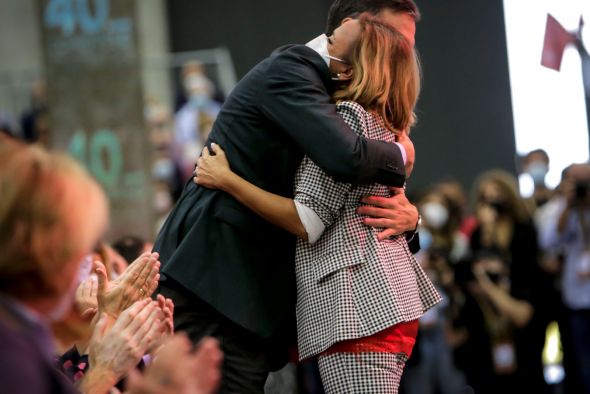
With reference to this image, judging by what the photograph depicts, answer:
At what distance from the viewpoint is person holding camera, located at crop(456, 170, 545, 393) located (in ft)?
23.7

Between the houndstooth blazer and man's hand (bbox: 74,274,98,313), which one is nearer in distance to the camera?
the houndstooth blazer

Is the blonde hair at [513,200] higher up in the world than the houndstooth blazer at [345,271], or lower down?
lower down

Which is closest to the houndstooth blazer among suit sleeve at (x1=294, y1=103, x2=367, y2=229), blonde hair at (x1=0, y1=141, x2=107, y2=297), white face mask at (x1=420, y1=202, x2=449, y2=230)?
suit sleeve at (x1=294, y1=103, x2=367, y2=229)

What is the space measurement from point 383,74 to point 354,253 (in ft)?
1.51

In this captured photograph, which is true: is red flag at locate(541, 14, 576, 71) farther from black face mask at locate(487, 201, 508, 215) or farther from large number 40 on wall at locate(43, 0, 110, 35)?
large number 40 on wall at locate(43, 0, 110, 35)

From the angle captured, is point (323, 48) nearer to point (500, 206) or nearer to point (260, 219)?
point (260, 219)

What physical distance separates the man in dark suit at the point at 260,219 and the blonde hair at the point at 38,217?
1.24m

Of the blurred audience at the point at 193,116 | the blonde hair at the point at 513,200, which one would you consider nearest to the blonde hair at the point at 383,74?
the blonde hair at the point at 513,200

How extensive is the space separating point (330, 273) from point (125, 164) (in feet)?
15.3

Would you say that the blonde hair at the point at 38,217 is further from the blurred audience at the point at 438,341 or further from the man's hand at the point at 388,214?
the blurred audience at the point at 438,341

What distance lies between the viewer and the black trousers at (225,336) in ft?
9.81

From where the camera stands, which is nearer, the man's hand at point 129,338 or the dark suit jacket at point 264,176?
the man's hand at point 129,338

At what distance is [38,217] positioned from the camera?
1.64 metres

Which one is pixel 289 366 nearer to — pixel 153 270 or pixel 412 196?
pixel 153 270
